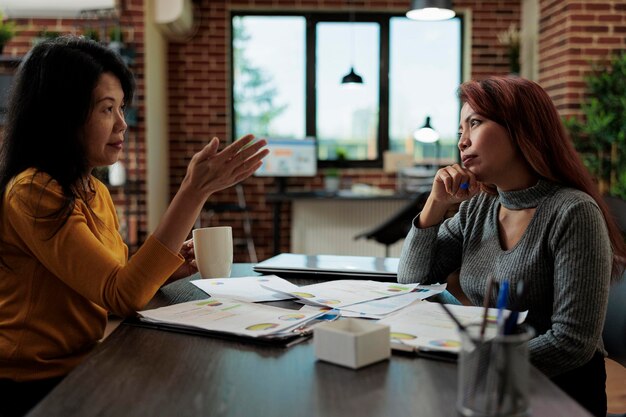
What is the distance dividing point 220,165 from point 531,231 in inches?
26.3

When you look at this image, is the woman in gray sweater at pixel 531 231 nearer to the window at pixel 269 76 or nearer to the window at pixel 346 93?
the window at pixel 346 93

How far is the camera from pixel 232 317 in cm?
117

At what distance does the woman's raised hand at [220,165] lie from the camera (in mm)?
1239

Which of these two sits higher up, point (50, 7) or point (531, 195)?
point (50, 7)

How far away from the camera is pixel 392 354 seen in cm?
98

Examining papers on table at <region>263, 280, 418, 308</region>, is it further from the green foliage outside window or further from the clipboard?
the green foliage outside window

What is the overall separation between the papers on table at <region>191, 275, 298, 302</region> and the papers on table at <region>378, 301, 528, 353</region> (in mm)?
289

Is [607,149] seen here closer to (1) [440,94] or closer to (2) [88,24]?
(1) [440,94]

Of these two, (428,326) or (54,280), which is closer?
(428,326)

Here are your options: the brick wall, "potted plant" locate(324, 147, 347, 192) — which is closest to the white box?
the brick wall

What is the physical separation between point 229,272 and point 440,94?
4949mm

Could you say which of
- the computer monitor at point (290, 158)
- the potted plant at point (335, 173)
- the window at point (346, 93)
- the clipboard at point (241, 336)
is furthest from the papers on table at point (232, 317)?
the window at point (346, 93)

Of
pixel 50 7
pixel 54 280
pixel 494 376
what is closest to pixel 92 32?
pixel 50 7

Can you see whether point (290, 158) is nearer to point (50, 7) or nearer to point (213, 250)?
point (50, 7)
